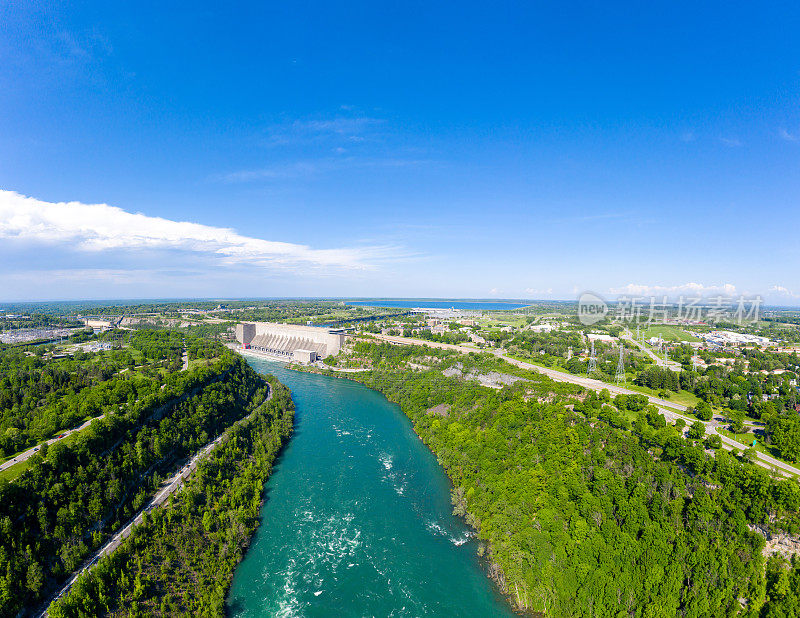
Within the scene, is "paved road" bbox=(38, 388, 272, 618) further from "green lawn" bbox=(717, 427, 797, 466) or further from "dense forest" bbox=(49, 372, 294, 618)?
"green lawn" bbox=(717, 427, 797, 466)

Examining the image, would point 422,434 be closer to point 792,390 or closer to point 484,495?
point 484,495

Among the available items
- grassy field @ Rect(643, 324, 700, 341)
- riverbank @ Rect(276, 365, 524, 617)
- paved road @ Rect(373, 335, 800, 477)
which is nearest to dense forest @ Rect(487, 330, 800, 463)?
paved road @ Rect(373, 335, 800, 477)

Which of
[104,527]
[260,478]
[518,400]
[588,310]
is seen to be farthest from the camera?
[588,310]

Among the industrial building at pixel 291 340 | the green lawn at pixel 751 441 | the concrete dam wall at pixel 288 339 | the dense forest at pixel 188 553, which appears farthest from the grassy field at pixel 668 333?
the dense forest at pixel 188 553

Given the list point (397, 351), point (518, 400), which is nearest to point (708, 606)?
point (518, 400)

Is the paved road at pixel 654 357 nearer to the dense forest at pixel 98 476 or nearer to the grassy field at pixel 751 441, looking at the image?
the grassy field at pixel 751 441
